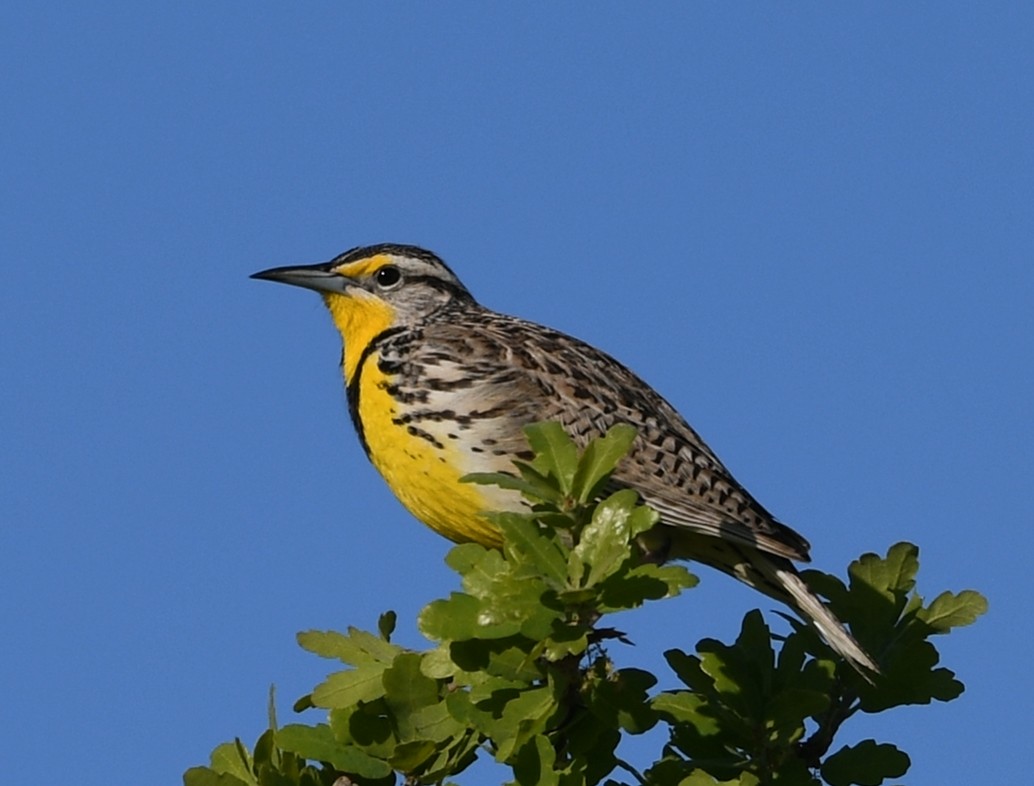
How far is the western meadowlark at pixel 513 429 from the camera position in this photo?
15.3 feet

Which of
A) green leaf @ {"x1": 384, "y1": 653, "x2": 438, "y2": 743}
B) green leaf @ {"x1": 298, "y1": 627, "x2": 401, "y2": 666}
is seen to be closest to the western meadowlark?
green leaf @ {"x1": 298, "y1": 627, "x2": 401, "y2": 666}

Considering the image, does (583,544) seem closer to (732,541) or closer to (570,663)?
(570,663)

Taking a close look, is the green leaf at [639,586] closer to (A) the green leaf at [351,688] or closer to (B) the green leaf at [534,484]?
(B) the green leaf at [534,484]

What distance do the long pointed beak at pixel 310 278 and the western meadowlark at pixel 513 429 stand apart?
19 cm

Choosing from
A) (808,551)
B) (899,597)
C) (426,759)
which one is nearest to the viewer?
(426,759)

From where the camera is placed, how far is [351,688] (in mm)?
3275

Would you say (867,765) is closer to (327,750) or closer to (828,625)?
(828,625)

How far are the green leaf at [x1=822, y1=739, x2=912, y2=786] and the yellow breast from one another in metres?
1.44

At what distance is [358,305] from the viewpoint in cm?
587

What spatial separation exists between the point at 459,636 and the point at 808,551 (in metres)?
1.83

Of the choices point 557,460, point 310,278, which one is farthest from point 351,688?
point 310,278

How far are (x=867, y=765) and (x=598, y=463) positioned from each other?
2.52ft

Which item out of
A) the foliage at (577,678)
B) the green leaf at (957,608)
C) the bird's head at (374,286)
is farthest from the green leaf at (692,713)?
the bird's head at (374,286)

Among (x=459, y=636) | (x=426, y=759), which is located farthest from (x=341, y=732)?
(x=459, y=636)
